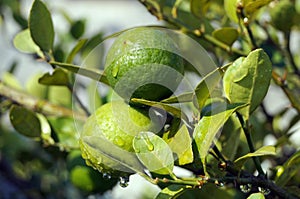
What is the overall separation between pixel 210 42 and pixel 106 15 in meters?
4.04

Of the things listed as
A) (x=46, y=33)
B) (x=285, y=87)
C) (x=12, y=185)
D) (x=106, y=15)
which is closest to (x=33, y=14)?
(x=46, y=33)

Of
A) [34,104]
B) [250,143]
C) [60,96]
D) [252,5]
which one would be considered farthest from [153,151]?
[60,96]

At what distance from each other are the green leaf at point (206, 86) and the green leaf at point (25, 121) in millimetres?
331

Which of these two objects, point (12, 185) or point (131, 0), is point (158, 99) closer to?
point (12, 185)

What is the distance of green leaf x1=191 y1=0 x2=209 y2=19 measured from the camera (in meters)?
0.92

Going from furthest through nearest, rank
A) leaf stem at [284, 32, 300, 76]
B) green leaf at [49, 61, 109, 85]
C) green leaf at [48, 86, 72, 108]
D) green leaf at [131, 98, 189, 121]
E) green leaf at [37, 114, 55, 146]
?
green leaf at [48, 86, 72, 108]
leaf stem at [284, 32, 300, 76]
green leaf at [37, 114, 55, 146]
green leaf at [49, 61, 109, 85]
green leaf at [131, 98, 189, 121]

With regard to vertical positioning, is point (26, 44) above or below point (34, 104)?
above

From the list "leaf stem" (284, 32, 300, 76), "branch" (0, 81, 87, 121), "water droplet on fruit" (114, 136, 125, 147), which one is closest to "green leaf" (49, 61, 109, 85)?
"water droplet on fruit" (114, 136, 125, 147)

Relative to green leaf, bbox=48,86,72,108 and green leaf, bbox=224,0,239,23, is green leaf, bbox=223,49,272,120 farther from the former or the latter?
green leaf, bbox=48,86,72,108

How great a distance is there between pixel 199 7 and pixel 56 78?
0.83 feet

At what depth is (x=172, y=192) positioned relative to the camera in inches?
26.8

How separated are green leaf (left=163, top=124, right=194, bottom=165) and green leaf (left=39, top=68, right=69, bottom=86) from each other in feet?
0.86

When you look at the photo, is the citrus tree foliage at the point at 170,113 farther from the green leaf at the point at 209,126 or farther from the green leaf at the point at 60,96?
the green leaf at the point at 60,96

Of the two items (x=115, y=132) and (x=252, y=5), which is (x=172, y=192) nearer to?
(x=115, y=132)
